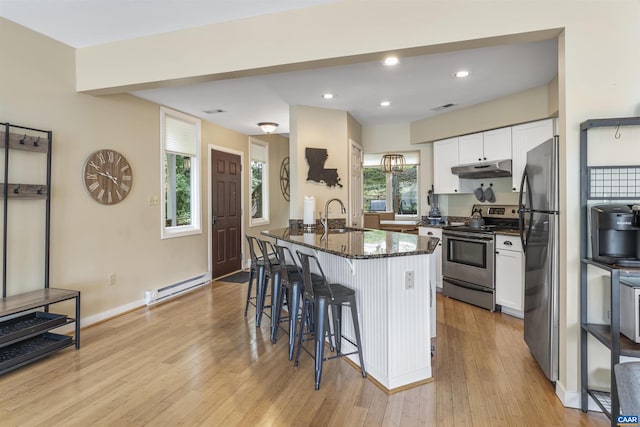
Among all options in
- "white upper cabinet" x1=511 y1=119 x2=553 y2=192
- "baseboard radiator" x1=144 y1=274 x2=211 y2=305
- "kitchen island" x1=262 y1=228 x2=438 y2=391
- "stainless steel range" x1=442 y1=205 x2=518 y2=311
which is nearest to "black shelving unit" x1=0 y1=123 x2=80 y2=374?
"baseboard radiator" x1=144 y1=274 x2=211 y2=305

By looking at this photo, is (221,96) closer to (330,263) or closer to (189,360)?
(330,263)

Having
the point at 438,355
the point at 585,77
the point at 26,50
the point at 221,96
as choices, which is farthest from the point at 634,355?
the point at 26,50

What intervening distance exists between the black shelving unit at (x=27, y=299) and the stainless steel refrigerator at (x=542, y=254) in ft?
11.6

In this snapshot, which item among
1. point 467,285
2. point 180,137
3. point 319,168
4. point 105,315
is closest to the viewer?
point 105,315

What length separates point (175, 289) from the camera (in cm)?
464

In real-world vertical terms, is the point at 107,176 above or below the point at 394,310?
above

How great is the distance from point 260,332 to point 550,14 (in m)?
3.26

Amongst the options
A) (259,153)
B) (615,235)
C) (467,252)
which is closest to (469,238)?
(467,252)

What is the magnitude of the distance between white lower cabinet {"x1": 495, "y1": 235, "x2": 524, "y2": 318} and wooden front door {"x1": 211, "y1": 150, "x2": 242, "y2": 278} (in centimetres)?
404

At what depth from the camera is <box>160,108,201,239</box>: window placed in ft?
15.1

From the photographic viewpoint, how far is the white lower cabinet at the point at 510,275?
368 cm

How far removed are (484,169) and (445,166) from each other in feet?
2.10

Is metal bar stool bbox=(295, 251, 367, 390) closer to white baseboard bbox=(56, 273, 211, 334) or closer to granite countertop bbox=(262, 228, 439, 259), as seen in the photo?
granite countertop bbox=(262, 228, 439, 259)

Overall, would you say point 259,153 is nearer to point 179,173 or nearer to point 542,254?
point 179,173
